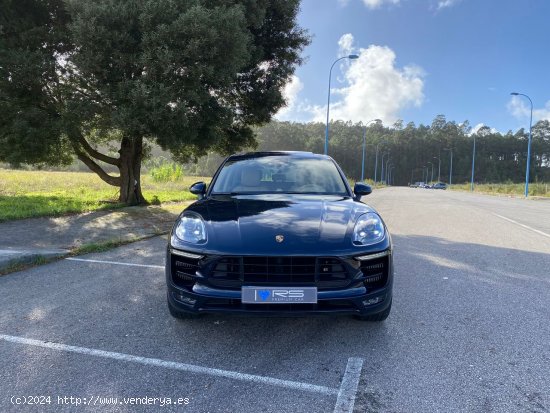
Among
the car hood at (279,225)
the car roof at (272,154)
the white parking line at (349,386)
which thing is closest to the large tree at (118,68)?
the car roof at (272,154)

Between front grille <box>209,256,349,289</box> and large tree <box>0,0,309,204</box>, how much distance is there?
677 centimetres

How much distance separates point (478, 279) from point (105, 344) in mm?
4384

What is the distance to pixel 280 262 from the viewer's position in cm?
285

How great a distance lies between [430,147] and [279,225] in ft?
438

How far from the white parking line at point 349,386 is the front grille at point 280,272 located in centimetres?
54

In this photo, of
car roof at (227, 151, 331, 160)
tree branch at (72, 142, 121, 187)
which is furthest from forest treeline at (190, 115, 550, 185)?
car roof at (227, 151, 331, 160)

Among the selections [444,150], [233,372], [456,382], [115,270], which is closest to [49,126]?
[115,270]

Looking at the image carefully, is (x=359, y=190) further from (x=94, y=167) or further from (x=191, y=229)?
(x=94, y=167)

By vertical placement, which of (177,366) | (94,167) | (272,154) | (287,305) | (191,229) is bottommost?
(177,366)

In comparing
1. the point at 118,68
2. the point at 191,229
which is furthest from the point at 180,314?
the point at 118,68

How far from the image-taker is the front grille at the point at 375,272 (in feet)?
9.71

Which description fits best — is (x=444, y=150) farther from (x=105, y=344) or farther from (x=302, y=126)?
(x=105, y=344)

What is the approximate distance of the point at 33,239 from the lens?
22.9 feet

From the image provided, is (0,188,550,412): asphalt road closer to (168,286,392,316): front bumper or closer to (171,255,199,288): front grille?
(168,286,392,316): front bumper
